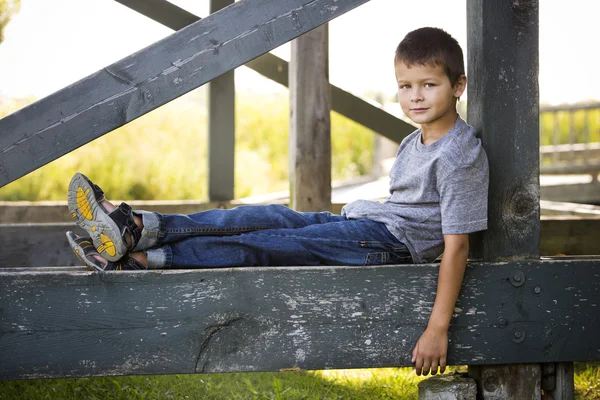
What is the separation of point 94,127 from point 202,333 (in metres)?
0.65

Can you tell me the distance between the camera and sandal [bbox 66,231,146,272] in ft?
6.81

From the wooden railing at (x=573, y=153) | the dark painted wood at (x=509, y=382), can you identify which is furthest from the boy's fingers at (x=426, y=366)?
the wooden railing at (x=573, y=153)

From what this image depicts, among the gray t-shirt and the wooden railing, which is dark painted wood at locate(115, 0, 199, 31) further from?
the wooden railing

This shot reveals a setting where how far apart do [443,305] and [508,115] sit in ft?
1.94

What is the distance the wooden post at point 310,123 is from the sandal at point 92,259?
5.62 feet

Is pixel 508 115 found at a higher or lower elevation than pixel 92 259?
higher

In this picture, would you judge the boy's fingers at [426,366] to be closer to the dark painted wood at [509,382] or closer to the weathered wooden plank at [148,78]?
the dark painted wood at [509,382]

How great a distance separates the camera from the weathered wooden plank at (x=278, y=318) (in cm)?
202

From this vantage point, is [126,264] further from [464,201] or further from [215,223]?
[464,201]

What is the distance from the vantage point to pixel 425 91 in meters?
2.20

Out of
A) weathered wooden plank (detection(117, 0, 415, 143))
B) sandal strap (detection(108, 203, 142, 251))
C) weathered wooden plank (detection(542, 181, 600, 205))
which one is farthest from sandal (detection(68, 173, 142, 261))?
weathered wooden plank (detection(542, 181, 600, 205))

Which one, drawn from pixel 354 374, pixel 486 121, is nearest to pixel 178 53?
pixel 486 121

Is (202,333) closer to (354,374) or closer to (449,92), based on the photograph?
(449,92)

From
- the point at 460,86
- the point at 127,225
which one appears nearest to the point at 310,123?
the point at 460,86
